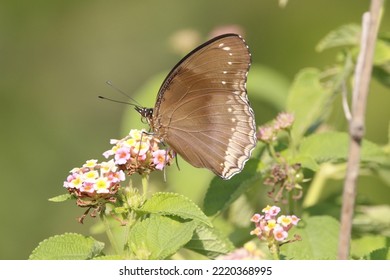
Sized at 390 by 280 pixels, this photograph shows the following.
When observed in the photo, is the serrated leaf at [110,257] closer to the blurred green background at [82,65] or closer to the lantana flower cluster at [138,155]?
the lantana flower cluster at [138,155]

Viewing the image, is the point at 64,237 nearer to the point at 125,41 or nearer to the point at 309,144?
the point at 309,144

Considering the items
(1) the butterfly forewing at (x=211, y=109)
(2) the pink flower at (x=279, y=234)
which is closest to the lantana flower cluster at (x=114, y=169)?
(1) the butterfly forewing at (x=211, y=109)

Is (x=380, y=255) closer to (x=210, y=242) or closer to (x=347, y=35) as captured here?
(x=210, y=242)

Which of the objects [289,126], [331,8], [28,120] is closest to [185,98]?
[289,126]

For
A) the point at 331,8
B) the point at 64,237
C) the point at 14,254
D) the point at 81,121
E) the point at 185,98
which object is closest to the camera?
the point at 64,237

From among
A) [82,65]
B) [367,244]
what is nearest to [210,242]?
[367,244]

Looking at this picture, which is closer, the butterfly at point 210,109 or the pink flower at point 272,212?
the pink flower at point 272,212
